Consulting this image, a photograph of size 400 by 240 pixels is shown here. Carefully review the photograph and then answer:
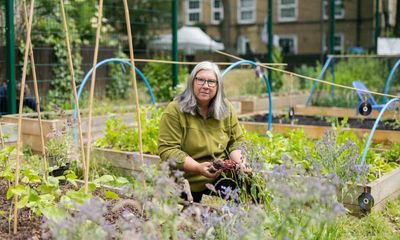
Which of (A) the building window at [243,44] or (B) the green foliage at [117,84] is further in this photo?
(A) the building window at [243,44]

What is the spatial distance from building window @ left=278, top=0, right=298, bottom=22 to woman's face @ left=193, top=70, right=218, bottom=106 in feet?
56.9

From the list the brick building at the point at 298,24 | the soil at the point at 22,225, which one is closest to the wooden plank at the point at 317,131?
the soil at the point at 22,225

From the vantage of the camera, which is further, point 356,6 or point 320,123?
point 356,6

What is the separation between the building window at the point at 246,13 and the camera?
18.1 metres

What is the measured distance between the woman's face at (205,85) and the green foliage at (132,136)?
53.2 inches

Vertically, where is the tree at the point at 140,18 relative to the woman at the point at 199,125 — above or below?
above

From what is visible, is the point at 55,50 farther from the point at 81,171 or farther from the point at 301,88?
the point at 301,88

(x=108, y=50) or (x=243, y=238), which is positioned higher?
(x=108, y=50)

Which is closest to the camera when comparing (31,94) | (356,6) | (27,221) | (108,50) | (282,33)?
(27,221)

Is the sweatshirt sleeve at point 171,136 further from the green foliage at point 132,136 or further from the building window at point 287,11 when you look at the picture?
the building window at point 287,11

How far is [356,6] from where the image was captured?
1931 centimetres

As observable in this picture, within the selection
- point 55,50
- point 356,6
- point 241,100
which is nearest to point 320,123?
point 241,100

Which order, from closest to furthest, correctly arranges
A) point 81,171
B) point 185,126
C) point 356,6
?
point 185,126 < point 81,171 < point 356,6

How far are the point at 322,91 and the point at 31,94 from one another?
472 centimetres
